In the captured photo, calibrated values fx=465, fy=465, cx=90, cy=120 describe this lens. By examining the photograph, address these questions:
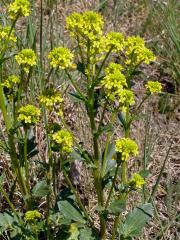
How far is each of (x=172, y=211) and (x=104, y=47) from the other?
1195mm

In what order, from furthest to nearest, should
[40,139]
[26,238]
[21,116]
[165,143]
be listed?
[165,143], [40,139], [26,238], [21,116]

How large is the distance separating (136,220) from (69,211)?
0.35 meters

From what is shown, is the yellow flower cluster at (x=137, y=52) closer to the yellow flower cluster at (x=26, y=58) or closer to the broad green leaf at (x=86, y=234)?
the yellow flower cluster at (x=26, y=58)

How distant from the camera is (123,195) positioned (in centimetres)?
222

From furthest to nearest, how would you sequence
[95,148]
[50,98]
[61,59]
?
1. [95,148]
2. [50,98]
3. [61,59]

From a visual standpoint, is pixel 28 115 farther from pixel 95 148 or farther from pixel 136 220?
pixel 136 220

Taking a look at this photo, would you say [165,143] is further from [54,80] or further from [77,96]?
[77,96]

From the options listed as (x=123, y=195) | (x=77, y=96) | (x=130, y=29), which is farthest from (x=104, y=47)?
(x=130, y=29)

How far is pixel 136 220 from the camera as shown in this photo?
7.70ft

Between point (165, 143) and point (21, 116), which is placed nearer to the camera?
point (21, 116)

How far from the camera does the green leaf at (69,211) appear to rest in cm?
223

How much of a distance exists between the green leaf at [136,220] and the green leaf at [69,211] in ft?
0.73

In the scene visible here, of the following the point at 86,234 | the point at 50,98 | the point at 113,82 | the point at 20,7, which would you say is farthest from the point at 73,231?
the point at 20,7

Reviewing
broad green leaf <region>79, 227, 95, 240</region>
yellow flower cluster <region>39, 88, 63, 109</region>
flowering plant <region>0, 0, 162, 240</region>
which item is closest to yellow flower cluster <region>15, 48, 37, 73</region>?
flowering plant <region>0, 0, 162, 240</region>
